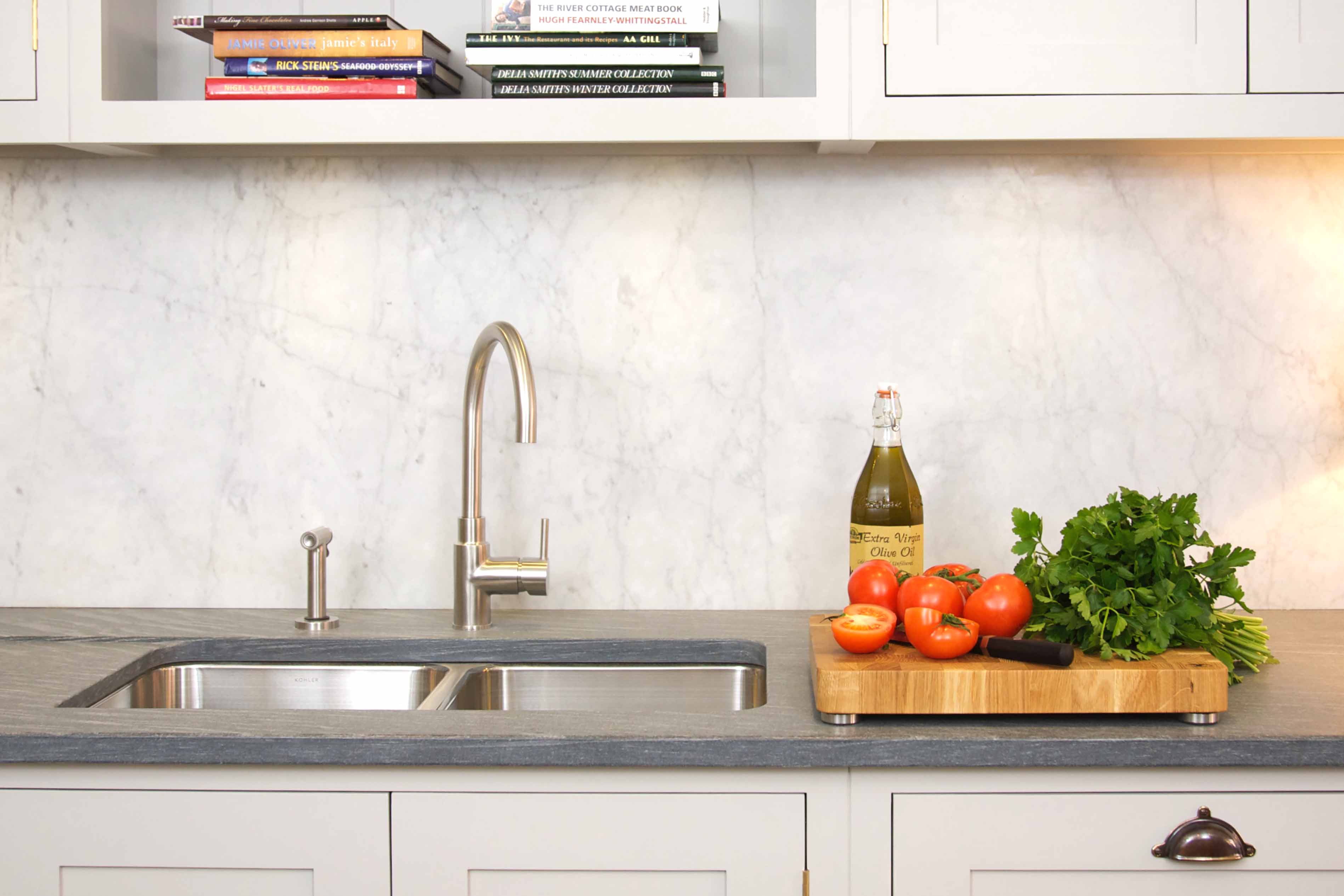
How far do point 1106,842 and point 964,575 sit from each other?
0.35 meters

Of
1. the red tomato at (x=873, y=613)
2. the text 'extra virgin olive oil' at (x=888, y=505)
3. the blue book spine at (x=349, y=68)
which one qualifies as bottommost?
the red tomato at (x=873, y=613)

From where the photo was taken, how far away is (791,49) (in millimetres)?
1664

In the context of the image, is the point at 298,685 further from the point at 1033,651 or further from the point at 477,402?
the point at 1033,651

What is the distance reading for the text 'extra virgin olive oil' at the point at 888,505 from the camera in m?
1.51

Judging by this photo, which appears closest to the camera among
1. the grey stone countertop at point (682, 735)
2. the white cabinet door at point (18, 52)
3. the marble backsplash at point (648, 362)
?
the grey stone countertop at point (682, 735)

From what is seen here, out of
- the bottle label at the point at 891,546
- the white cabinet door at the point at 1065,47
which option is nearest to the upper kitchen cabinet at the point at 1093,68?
the white cabinet door at the point at 1065,47

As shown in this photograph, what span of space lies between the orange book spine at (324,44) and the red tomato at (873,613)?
3.01 feet

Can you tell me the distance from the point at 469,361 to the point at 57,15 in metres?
0.68

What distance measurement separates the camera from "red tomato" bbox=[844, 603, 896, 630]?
120 centimetres

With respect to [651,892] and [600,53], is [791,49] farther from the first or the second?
[651,892]

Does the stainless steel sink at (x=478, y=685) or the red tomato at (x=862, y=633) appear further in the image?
the stainless steel sink at (x=478, y=685)

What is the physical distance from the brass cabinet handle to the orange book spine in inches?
51.0

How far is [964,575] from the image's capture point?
4.39 feet

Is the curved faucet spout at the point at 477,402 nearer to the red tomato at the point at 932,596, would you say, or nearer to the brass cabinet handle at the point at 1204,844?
the red tomato at the point at 932,596
